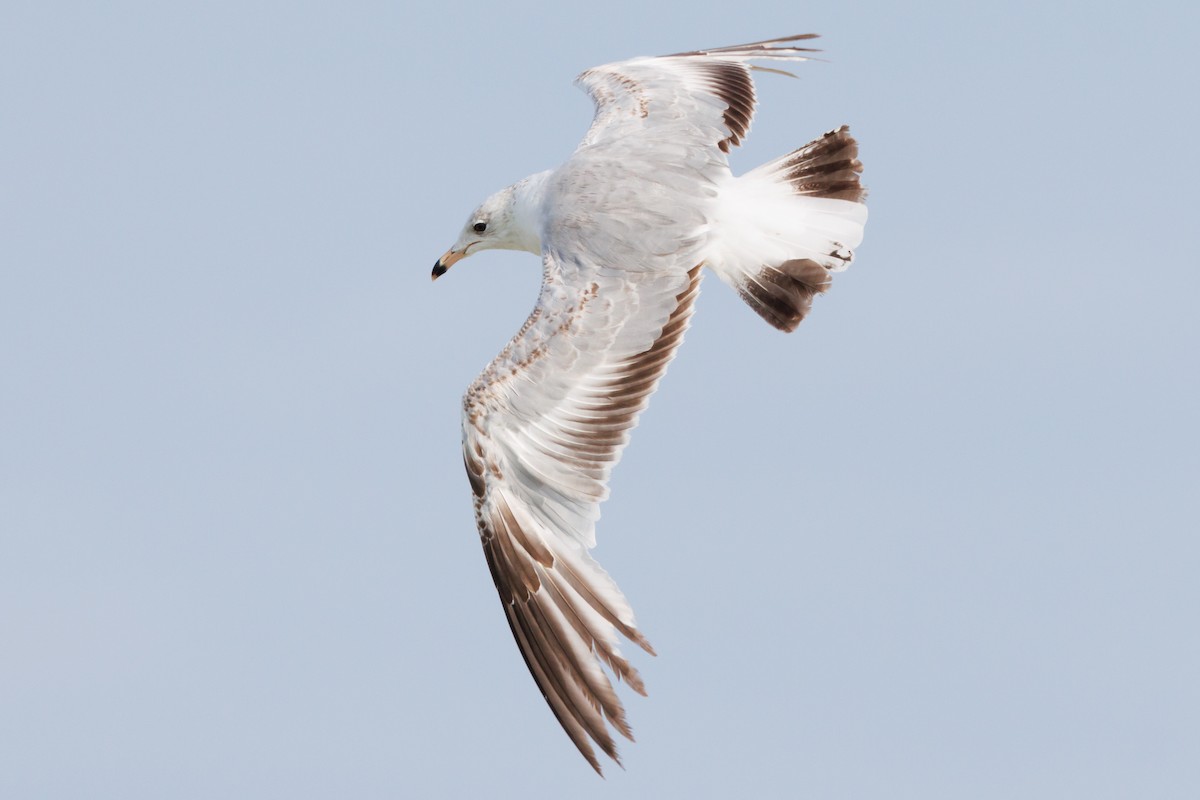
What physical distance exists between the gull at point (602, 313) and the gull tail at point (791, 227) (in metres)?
0.01

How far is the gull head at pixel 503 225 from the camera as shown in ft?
45.4

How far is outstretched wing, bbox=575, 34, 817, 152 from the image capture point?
1395 cm

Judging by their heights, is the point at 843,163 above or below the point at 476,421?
above

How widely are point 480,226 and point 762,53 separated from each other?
279 cm

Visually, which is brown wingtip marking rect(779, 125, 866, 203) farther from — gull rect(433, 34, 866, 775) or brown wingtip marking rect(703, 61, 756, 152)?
brown wingtip marking rect(703, 61, 756, 152)

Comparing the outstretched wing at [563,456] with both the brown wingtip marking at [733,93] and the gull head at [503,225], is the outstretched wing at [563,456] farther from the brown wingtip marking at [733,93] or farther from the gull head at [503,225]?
the brown wingtip marking at [733,93]

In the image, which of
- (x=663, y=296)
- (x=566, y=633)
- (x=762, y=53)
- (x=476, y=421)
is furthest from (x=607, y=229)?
(x=762, y=53)

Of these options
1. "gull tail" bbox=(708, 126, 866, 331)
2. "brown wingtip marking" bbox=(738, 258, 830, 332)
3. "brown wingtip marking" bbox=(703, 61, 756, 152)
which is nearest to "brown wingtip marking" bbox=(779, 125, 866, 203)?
"gull tail" bbox=(708, 126, 866, 331)

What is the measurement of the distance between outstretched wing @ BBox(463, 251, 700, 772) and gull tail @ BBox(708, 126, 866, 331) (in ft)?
3.21

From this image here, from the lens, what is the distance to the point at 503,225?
569 inches

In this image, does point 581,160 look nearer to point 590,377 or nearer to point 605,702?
point 590,377

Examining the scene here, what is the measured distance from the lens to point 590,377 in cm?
1205

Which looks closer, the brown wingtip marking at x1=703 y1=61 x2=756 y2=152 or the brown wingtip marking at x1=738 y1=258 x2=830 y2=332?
the brown wingtip marking at x1=738 y1=258 x2=830 y2=332

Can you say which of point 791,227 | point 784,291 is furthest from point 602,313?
point 791,227
